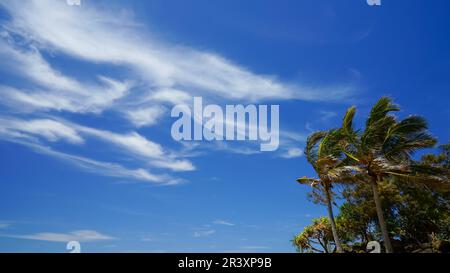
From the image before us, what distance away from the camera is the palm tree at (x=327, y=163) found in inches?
967

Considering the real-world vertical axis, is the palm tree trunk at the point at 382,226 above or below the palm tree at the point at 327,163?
below

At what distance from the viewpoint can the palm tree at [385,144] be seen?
22.4 m

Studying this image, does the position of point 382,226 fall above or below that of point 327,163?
below

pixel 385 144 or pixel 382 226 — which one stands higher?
pixel 385 144

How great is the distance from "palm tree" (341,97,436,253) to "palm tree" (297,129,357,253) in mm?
1225

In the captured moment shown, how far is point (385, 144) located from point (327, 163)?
12.4 ft

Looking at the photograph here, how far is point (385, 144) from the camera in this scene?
23.2 m

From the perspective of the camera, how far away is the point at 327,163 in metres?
25.0

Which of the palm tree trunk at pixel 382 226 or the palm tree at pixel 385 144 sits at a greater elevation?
the palm tree at pixel 385 144

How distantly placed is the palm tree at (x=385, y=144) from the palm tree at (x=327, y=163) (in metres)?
1.23

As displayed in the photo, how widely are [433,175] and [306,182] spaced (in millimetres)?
8529
